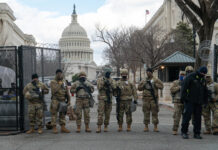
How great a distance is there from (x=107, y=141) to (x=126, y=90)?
2103 mm

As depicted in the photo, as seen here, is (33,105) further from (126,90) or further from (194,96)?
(194,96)

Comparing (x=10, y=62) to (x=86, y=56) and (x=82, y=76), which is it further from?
(x=86, y=56)

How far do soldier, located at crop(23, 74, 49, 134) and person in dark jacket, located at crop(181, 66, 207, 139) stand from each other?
3878 millimetres

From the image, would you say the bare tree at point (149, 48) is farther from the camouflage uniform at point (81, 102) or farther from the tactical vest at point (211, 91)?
the camouflage uniform at point (81, 102)

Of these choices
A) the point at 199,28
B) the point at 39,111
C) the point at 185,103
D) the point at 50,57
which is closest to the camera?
the point at 185,103

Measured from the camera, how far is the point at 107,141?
8312mm

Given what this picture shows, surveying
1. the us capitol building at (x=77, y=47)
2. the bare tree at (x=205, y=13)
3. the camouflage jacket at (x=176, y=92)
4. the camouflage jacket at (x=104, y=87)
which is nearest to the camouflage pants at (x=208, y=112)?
the camouflage jacket at (x=176, y=92)

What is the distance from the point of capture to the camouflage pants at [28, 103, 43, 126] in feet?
31.5

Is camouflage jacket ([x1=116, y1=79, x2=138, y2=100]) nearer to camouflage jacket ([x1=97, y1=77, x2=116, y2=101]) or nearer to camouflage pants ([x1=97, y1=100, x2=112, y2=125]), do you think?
camouflage jacket ([x1=97, y1=77, x2=116, y2=101])

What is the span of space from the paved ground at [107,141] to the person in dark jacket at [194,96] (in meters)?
0.34

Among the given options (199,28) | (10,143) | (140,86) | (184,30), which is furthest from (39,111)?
(184,30)

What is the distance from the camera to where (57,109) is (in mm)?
9773

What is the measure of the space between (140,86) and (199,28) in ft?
16.4

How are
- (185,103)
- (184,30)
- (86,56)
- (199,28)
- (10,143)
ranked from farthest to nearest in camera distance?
(86,56)
(184,30)
(199,28)
(185,103)
(10,143)
